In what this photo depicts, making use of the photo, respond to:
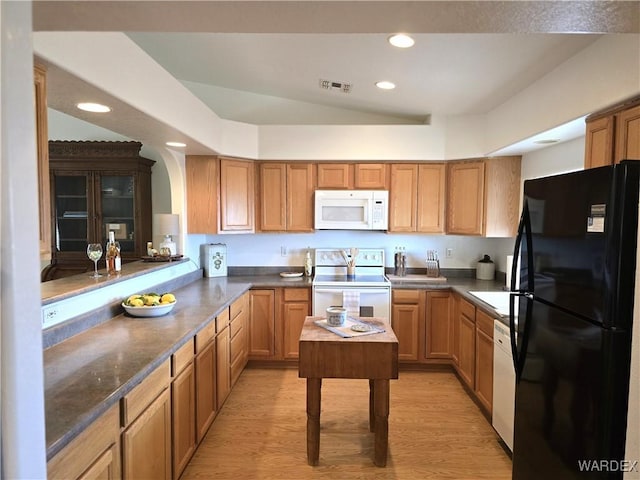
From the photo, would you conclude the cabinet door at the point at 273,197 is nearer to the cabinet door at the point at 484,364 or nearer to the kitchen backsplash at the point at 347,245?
the kitchen backsplash at the point at 347,245

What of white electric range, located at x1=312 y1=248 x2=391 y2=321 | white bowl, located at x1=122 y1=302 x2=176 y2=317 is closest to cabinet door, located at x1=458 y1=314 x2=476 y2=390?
white electric range, located at x1=312 y1=248 x2=391 y2=321

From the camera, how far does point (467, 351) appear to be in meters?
3.38

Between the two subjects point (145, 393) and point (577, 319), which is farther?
Result: point (145, 393)

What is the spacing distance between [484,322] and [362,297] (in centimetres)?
120

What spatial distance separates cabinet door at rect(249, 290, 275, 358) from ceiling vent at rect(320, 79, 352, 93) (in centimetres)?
205

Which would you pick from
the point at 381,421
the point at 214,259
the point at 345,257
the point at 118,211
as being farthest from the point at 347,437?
the point at 118,211

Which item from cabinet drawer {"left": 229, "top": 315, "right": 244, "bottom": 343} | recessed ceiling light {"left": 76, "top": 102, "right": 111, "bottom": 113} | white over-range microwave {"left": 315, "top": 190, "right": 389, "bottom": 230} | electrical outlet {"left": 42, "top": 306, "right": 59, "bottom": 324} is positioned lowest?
cabinet drawer {"left": 229, "top": 315, "right": 244, "bottom": 343}

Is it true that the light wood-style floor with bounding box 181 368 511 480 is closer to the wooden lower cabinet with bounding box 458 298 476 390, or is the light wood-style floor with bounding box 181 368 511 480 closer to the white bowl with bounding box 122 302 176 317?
the wooden lower cabinet with bounding box 458 298 476 390

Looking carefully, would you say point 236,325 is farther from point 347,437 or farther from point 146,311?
point 347,437

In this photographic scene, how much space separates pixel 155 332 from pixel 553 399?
205cm

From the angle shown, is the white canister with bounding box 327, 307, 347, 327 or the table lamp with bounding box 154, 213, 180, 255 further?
the table lamp with bounding box 154, 213, 180, 255

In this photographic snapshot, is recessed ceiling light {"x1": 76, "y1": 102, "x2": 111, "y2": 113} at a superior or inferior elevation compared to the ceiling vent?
inferior

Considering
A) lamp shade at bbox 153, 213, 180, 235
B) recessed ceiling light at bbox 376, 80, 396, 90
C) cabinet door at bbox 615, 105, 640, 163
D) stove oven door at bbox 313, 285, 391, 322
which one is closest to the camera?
cabinet door at bbox 615, 105, 640, 163

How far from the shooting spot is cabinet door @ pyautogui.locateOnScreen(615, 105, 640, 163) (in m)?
1.77
